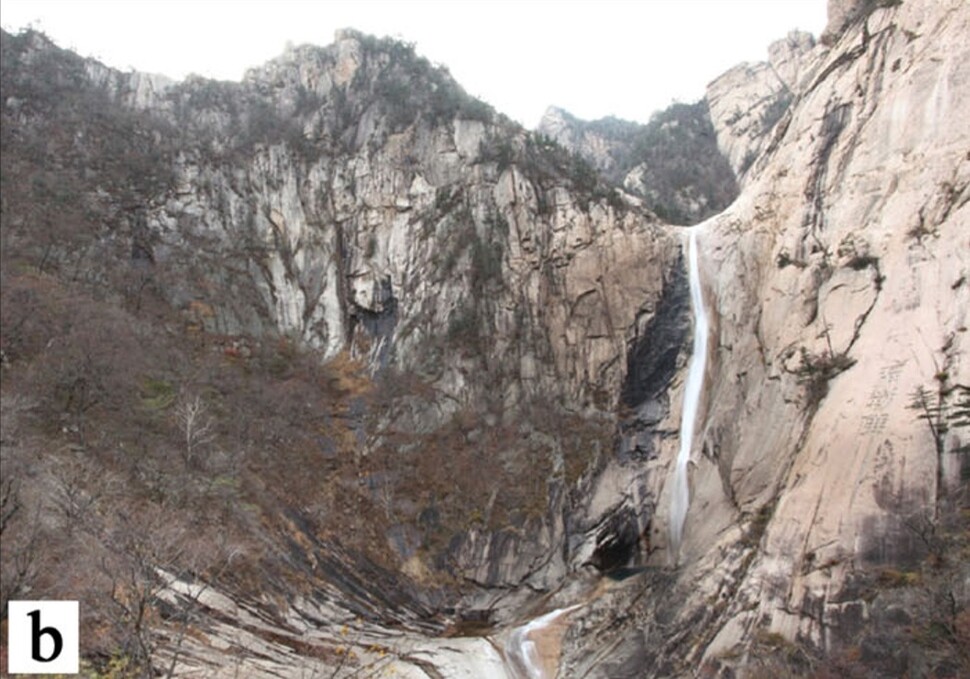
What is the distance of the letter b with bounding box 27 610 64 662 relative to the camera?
1042 centimetres

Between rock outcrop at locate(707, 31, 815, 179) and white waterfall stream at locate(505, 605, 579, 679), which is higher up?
rock outcrop at locate(707, 31, 815, 179)

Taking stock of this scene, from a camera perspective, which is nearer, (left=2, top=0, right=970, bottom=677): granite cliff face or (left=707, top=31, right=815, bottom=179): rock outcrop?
(left=2, top=0, right=970, bottom=677): granite cliff face

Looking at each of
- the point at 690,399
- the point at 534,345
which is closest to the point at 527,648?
the point at 690,399

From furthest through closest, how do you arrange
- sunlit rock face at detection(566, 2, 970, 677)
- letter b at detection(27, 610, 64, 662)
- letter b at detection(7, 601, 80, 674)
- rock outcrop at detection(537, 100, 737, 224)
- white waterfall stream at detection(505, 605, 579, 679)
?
1. rock outcrop at detection(537, 100, 737, 224)
2. white waterfall stream at detection(505, 605, 579, 679)
3. sunlit rock face at detection(566, 2, 970, 677)
4. letter b at detection(27, 610, 64, 662)
5. letter b at detection(7, 601, 80, 674)

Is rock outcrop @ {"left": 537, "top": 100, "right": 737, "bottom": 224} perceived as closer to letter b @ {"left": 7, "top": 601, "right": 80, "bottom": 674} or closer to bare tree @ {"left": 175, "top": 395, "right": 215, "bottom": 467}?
bare tree @ {"left": 175, "top": 395, "right": 215, "bottom": 467}

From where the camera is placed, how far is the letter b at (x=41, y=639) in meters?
10.3

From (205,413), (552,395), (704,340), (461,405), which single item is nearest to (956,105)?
(704,340)

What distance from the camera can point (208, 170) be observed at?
155ft

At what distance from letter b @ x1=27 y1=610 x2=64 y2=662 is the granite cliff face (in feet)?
15.0

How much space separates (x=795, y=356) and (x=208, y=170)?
39.1 metres

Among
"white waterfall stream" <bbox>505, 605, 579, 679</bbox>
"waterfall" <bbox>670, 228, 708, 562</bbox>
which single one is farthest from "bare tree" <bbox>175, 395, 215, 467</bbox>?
"waterfall" <bbox>670, 228, 708, 562</bbox>

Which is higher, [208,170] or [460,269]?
[208,170]

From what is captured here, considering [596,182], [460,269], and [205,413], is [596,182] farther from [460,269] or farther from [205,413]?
[205,413]

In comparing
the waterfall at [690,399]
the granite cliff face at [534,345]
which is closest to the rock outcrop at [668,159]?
the waterfall at [690,399]
